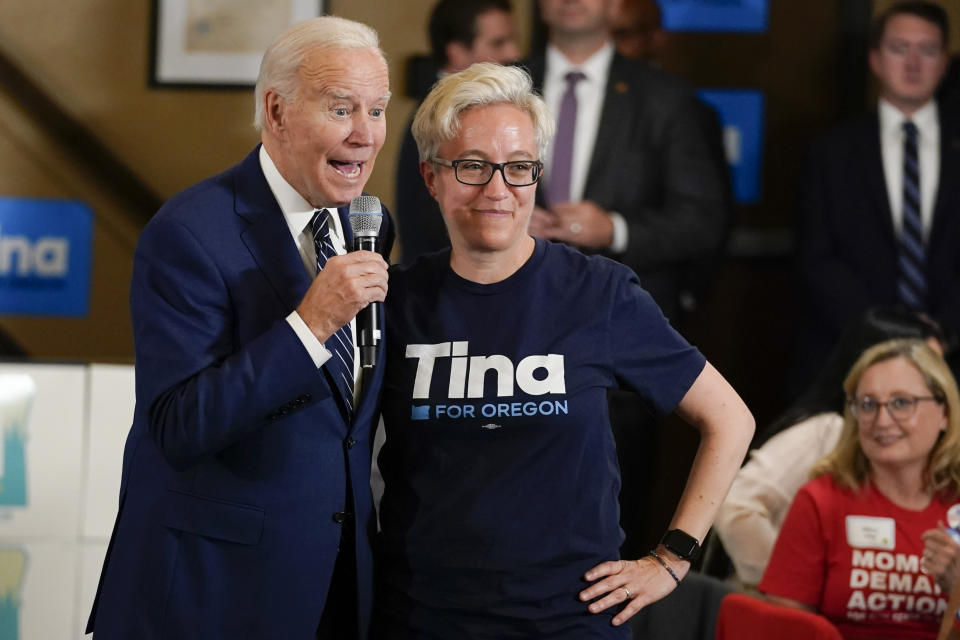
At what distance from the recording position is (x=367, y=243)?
1826 mm

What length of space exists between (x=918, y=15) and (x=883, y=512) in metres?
2.06

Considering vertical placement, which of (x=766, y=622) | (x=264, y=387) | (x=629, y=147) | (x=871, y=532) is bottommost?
(x=766, y=622)

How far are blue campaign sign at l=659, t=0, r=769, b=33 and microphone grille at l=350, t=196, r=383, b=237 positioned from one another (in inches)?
125

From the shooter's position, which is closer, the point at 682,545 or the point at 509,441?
the point at 509,441

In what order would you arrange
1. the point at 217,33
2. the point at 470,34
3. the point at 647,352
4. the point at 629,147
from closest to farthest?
the point at 647,352 → the point at 629,147 → the point at 470,34 → the point at 217,33

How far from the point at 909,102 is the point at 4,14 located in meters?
3.16

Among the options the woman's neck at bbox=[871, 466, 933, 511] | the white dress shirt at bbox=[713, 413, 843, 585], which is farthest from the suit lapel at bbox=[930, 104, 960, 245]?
the woman's neck at bbox=[871, 466, 933, 511]

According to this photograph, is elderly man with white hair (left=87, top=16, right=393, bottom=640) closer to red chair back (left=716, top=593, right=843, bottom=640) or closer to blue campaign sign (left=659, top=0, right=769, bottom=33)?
red chair back (left=716, top=593, right=843, bottom=640)

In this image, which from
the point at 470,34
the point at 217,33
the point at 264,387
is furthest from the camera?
the point at 217,33

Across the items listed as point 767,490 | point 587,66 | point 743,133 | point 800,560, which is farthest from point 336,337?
point 743,133

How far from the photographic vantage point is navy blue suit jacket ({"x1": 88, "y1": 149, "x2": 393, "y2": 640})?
5.71 feet

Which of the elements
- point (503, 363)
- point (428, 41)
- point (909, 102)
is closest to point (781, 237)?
point (909, 102)

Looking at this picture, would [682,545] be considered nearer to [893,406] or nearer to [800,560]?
[800,560]

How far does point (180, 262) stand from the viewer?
1760 millimetres
